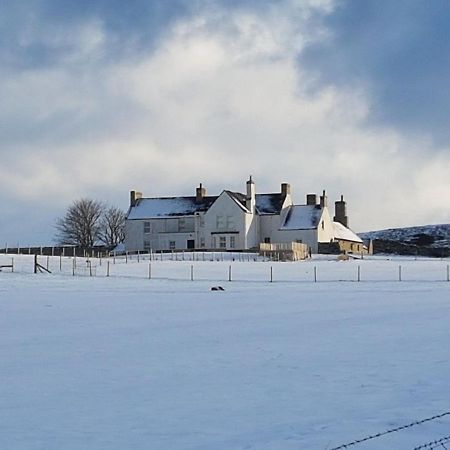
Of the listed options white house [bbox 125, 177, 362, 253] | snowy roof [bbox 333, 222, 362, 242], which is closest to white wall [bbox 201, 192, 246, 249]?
white house [bbox 125, 177, 362, 253]

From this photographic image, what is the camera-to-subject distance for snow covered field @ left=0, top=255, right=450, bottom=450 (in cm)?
1039

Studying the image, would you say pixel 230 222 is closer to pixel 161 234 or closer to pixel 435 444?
pixel 161 234

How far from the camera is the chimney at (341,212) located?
335ft

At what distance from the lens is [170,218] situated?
90250mm

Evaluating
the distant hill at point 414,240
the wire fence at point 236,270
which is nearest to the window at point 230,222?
the wire fence at point 236,270

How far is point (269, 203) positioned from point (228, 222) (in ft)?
22.1

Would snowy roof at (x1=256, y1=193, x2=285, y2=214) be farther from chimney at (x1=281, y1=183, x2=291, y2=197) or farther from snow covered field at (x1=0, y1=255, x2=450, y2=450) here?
snow covered field at (x1=0, y1=255, x2=450, y2=450)

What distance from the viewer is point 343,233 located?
9544cm

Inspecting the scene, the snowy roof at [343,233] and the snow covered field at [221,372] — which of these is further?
the snowy roof at [343,233]

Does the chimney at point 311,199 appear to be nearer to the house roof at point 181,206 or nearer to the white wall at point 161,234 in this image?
the house roof at point 181,206

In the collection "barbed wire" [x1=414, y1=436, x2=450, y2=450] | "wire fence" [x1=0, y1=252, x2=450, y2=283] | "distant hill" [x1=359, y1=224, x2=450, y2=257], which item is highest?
"distant hill" [x1=359, y1=224, x2=450, y2=257]

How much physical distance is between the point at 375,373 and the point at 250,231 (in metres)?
71.3

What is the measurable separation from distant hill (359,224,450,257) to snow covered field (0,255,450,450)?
54.6m

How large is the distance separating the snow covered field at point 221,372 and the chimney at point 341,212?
68.6 m
